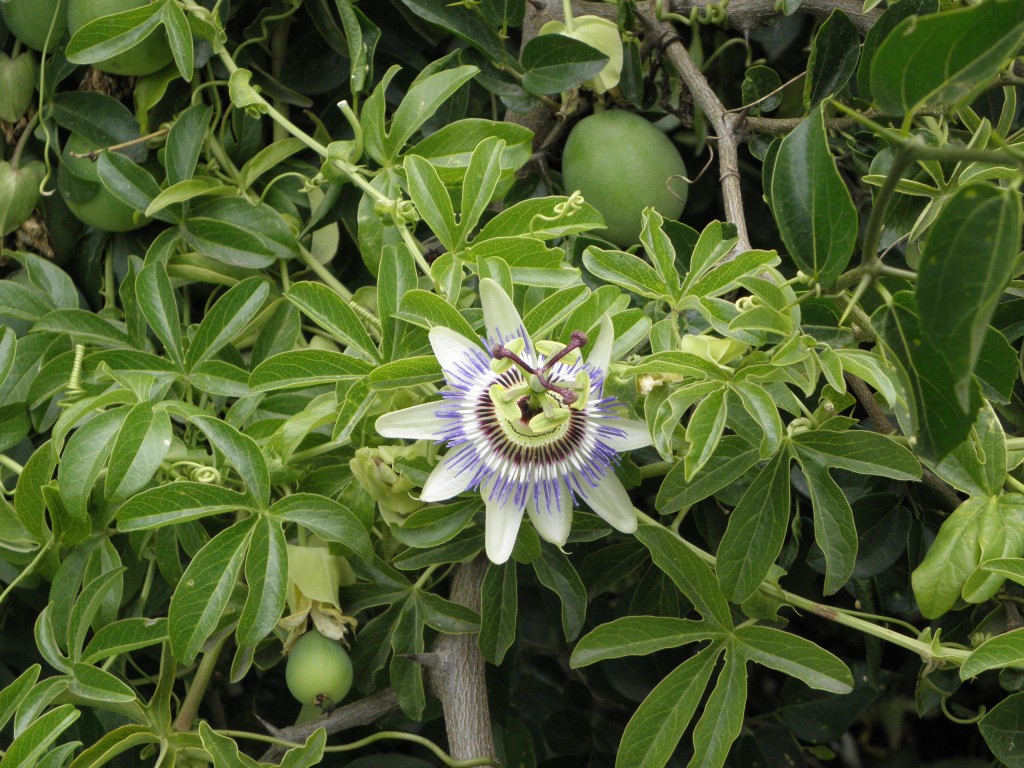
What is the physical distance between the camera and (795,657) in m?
1.02

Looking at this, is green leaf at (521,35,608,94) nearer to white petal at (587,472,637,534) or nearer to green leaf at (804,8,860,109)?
green leaf at (804,8,860,109)

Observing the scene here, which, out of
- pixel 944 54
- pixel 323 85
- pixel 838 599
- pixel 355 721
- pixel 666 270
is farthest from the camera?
pixel 838 599

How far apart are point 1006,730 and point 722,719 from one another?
0.28 metres

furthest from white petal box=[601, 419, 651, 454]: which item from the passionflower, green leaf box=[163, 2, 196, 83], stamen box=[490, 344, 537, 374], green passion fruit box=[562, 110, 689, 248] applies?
green leaf box=[163, 2, 196, 83]

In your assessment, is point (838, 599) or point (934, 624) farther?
point (838, 599)

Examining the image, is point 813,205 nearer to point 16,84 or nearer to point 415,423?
point 415,423

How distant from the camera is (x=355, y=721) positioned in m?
1.22

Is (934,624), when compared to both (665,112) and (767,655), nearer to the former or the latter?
(767,655)

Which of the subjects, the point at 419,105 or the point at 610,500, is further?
the point at 419,105

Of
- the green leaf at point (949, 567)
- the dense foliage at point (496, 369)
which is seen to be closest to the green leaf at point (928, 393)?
the dense foliage at point (496, 369)

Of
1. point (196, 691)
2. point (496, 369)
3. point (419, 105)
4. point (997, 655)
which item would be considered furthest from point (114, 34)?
point (997, 655)

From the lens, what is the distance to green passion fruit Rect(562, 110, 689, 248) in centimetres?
130

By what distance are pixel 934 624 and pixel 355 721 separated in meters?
0.75

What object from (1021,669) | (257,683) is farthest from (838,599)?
(257,683)
